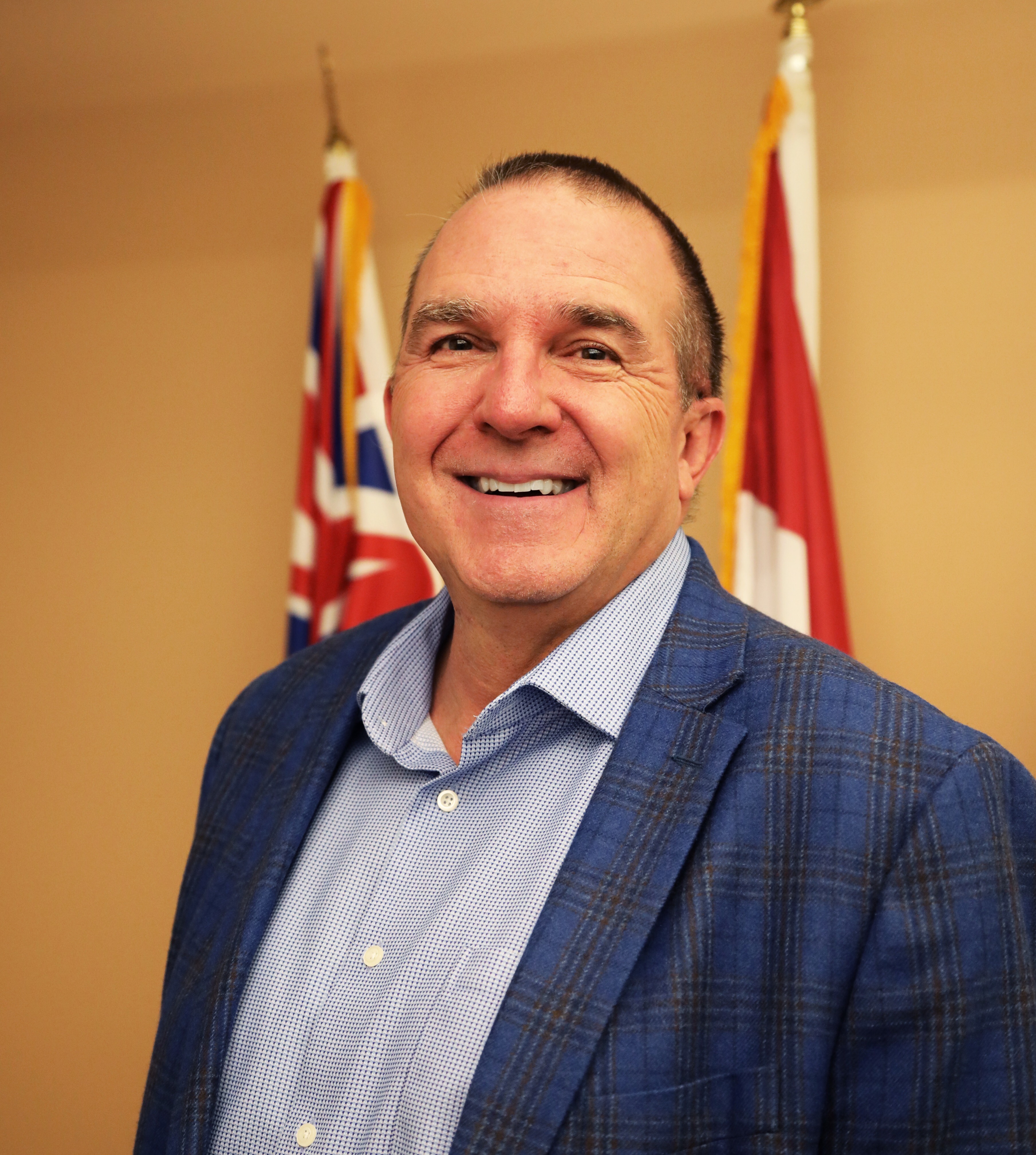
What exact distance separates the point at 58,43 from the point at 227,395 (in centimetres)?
96

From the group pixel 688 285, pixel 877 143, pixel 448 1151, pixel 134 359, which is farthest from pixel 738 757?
pixel 134 359

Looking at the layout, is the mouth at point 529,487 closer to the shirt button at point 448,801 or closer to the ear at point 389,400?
the ear at point 389,400

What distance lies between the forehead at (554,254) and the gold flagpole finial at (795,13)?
4.03ft

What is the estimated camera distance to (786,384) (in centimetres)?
209

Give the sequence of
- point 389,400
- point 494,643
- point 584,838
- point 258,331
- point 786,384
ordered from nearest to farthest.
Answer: point 584,838, point 494,643, point 389,400, point 786,384, point 258,331

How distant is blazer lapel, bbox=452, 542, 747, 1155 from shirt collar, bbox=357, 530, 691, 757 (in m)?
0.03

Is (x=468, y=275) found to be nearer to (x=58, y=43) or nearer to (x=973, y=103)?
(x=973, y=103)

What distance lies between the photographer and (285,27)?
2.56 m

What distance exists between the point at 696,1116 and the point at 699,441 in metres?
→ 0.72

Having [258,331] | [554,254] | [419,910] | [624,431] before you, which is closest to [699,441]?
[624,431]

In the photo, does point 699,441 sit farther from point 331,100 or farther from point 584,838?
point 331,100

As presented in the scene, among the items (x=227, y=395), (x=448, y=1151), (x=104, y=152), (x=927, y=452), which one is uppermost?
(x=104, y=152)

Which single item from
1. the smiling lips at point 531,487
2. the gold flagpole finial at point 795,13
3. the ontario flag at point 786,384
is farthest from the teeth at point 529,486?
the gold flagpole finial at point 795,13

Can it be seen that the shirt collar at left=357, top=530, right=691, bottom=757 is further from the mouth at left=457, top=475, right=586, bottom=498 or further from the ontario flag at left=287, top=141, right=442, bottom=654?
the ontario flag at left=287, top=141, right=442, bottom=654
